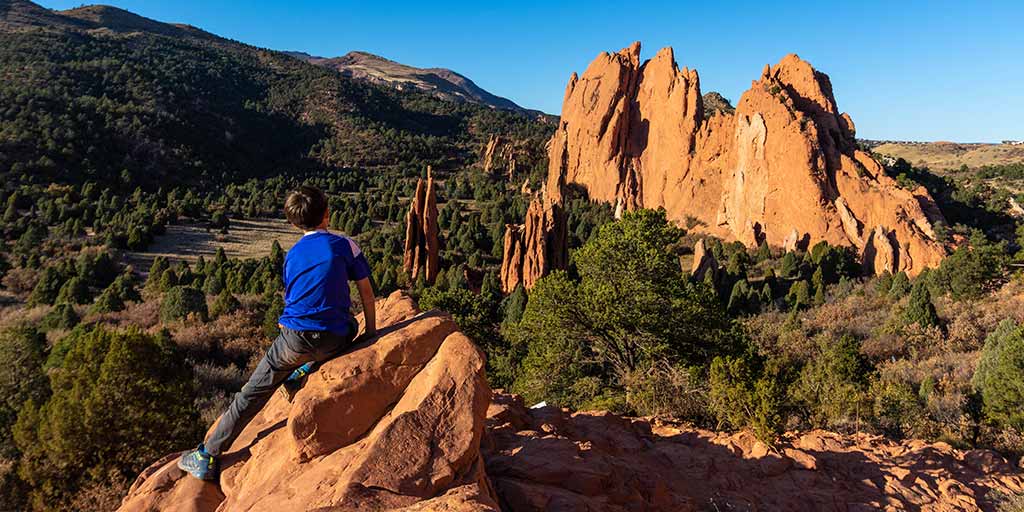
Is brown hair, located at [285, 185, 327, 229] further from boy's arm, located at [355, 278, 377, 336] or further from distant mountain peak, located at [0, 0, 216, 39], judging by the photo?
distant mountain peak, located at [0, 0, 216, 39]

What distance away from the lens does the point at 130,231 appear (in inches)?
1716

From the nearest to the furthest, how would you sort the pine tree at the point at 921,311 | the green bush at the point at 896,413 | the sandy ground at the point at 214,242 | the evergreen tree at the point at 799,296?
1. the green bush at the point at 896,413
2. the pine tree at the point at 921,311
3. the evergreen tree at the point at 799,296
4. the sandy ground at the point at 214,242

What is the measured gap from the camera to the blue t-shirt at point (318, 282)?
161 inches

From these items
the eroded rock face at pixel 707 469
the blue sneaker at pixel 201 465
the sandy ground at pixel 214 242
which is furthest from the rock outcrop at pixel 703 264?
the blue sneaker at pixel 201 465

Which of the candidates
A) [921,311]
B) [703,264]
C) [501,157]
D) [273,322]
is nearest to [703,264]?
[703,264]

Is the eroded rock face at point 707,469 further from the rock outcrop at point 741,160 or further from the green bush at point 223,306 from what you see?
the rock outcrop at point 741,160

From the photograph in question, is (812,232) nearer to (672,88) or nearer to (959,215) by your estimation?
(959,215)

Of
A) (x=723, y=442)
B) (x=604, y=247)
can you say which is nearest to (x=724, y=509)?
(x=723, y=442)

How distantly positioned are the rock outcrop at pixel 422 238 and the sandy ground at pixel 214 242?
11983 millimetres

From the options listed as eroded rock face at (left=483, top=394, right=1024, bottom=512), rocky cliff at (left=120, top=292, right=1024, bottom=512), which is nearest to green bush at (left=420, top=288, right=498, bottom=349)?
eroded rock face at (left=483, top=394, right=1024, bottom=512)

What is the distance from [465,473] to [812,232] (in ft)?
187

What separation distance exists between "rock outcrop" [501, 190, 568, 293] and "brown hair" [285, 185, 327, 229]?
120ft

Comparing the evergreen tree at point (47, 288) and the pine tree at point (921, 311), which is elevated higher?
the pine tree at point (921, 311)

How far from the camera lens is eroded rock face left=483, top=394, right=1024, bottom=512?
484 centimetres
